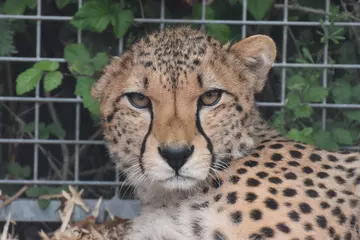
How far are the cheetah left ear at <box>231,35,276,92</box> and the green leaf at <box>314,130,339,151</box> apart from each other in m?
0.64

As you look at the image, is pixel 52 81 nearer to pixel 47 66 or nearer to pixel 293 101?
pixel 47 66

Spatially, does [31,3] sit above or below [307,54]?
above

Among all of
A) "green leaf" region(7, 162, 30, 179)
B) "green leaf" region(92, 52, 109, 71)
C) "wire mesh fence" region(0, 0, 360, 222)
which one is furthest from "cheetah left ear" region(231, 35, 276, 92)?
"green leaf" region(7, 162, 30, 179)

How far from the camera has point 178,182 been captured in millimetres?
2143

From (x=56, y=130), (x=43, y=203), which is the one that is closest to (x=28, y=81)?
(x=56, y=130)

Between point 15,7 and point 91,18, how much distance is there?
0.34m

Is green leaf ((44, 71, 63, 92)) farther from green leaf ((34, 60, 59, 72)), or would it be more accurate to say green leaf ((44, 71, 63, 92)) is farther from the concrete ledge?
Result: the concrete ledge

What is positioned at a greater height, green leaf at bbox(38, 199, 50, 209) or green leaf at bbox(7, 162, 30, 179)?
green leaf at bbox(7, 162, 30, 179)

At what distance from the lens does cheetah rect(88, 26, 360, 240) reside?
7.01 ft

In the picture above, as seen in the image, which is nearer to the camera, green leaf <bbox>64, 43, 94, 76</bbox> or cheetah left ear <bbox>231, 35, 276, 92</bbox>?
cheetah left ear <bbox>231, 35, 276, 92</bbox>

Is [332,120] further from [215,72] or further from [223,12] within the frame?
[215,72]

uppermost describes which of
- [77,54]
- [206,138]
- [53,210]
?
[77,54]

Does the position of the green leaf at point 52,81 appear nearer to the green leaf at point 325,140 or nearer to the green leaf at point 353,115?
the green leaf at point 325,140

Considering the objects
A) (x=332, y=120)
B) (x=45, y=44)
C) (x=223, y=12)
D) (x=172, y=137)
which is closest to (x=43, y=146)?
(x=45, y=44)
